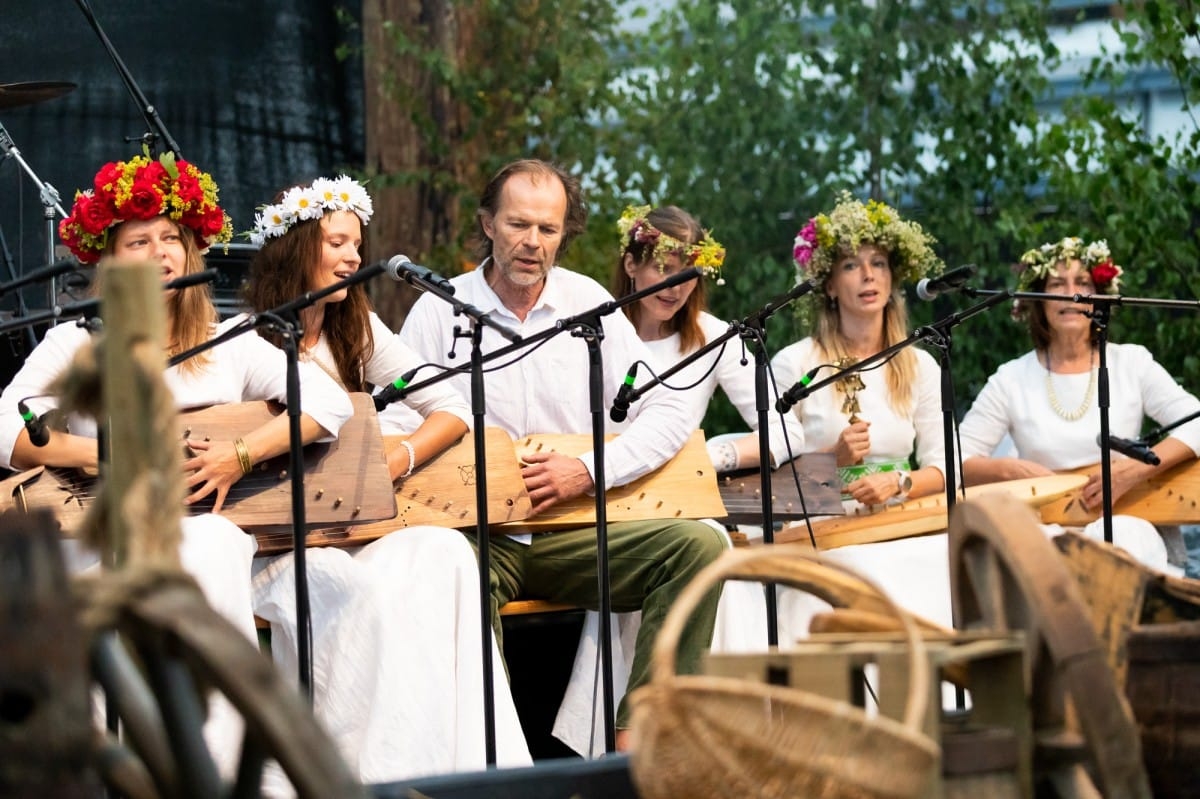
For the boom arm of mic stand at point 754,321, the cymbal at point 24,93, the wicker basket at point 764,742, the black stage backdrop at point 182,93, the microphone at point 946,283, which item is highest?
the black stage backdrop at point 182,93

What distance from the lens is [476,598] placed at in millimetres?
4027

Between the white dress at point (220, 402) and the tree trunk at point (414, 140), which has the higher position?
the tree trunk at point (414, 140)

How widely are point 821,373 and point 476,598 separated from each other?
1903mm

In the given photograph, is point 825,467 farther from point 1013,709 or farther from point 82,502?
point 1013,709

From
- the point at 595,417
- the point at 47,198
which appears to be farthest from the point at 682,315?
the point at 47,198

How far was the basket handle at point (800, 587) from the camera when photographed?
1.94 m

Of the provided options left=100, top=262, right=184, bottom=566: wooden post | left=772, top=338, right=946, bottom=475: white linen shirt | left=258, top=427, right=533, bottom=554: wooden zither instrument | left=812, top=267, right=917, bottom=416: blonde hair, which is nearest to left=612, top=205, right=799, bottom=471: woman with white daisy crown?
left=772, top=338, right=946, bottom=475: white linen shirt

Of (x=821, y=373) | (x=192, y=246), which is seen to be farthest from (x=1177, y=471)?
(x=192, y=246)

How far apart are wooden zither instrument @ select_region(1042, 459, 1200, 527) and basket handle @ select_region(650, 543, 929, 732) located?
308 cm

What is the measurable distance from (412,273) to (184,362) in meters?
0.79

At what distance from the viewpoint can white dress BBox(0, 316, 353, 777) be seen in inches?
139

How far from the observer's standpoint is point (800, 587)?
7.45 ft

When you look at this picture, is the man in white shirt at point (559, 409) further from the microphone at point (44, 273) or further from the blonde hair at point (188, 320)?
the microphone at point (44, 273)

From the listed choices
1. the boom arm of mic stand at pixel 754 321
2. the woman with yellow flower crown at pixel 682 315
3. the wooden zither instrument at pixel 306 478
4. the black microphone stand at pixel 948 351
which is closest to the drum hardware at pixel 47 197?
the wooden zither instrument at pixel 306 478
